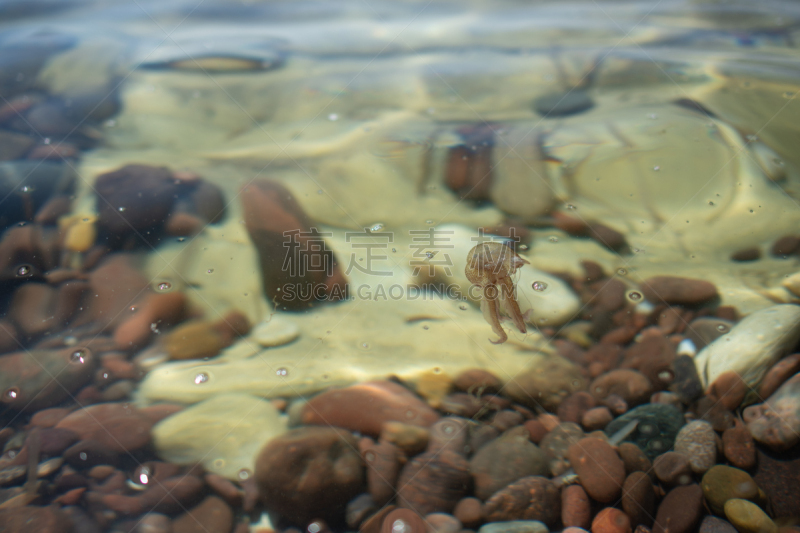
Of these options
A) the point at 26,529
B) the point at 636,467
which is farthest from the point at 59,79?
the point at 636,467

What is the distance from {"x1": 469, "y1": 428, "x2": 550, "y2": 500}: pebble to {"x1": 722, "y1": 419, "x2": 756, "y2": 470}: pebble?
1.74ft

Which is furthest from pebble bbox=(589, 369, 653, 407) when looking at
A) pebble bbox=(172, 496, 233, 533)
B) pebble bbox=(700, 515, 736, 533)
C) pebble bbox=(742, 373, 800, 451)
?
pebble bbox=(172, 496, 233, 533)

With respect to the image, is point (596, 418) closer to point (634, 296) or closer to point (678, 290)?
point (634, 296)

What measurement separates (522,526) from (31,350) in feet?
6.42

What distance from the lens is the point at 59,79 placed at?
3143 mm

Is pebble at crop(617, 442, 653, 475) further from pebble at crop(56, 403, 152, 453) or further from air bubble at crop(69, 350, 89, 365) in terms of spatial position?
air bubble at crop(69, 350, 89, 365)

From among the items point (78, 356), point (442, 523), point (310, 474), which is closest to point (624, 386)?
point (442, 523)

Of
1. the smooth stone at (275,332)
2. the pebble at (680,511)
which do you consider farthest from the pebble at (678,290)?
the smooth stone at (275,332)

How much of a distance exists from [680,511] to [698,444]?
0.76ft

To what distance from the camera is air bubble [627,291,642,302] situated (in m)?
1.87

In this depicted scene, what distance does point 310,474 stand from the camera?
4.59 feet

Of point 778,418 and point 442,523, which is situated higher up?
point 778,418

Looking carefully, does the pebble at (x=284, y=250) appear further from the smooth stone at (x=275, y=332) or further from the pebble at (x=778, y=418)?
the pebble at (x=778, y=418)

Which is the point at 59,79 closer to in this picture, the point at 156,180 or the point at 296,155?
the point at 156,180
